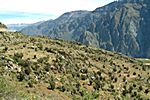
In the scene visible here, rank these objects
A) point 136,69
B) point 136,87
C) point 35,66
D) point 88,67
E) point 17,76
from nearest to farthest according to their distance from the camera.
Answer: point 17,76 < point 35,66 < point 136,87 < point 88,67 < point 136,69

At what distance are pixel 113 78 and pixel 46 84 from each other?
734 inches

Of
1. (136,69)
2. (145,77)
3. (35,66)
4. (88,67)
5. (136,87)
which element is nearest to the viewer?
(35,66)

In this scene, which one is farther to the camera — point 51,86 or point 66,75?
point 66,75

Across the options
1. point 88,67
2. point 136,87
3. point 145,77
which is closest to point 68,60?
point 88,67

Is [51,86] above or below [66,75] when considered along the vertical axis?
above

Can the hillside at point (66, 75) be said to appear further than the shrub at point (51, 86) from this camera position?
No

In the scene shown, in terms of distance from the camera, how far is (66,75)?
5750 cm

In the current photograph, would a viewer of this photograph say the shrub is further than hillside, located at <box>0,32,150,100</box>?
Yes

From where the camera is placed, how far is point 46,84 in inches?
1957

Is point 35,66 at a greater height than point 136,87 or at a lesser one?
greater

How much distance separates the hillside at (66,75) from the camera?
4756cm

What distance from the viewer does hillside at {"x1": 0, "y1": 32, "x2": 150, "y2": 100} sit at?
47.6 m

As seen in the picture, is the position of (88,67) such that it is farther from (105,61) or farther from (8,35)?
(8,35)

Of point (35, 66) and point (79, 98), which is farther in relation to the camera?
point (35, 66)
